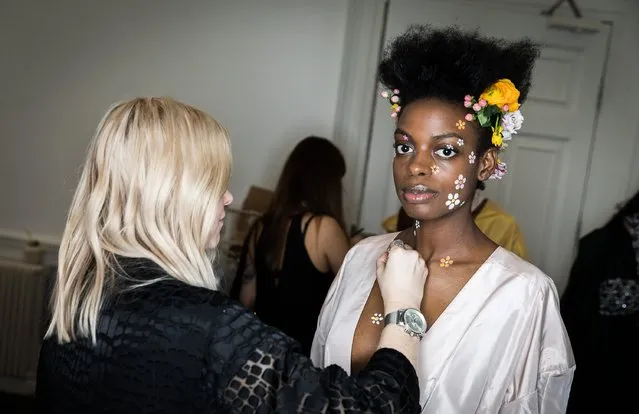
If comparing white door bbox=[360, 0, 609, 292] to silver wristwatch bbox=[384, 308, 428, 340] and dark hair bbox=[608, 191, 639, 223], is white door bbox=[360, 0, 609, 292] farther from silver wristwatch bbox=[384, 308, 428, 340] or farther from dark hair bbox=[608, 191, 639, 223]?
silver wristwatch bbox=[384, 308, 428, 340]

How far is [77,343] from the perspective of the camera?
3.92ft

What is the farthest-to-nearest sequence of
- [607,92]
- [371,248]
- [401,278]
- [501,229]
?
[607,92]
[501,229]
[371,248]
[401,278]

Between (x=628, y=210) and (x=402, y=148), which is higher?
(x=402, y=148)

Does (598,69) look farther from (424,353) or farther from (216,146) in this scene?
(216,146)

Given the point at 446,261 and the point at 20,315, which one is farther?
the point at 20,315

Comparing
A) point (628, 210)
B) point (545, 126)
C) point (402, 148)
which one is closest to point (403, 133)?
point (402, 148)

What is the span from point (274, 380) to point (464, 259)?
70 centimetres

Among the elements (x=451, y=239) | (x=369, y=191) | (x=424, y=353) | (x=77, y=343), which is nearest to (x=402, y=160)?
(x=451, y=239)

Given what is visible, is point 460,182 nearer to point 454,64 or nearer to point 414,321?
point 454,64

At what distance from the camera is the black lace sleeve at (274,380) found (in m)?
1.11

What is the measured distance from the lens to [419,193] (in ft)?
5.30

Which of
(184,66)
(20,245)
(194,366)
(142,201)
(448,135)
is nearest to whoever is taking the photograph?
(194,366)

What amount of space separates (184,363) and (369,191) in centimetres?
246

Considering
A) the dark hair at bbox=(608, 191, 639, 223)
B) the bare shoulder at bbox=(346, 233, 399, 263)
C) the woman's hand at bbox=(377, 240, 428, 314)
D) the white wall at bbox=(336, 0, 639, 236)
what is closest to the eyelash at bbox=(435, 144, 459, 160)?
the woman's hand at bbox=(377, 240, 428, 314)
